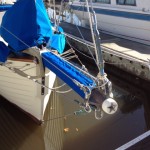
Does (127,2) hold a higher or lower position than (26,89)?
→ higher

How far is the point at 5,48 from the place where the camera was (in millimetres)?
5992

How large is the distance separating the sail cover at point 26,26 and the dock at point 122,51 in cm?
357

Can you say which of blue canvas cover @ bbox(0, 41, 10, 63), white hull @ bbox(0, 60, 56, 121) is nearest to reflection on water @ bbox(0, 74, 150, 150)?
white hull @ bbox(0, 60, 56, 121)

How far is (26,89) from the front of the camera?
6434 mm

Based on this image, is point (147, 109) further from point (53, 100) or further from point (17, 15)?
point (17, 15)

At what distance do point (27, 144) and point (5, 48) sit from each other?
88.4 inches

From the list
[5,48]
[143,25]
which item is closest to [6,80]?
[5,48]

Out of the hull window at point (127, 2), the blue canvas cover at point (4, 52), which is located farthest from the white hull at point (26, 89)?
the hull window at point (127, 2)

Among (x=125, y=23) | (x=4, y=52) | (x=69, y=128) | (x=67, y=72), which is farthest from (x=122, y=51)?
(x=67, y=72)

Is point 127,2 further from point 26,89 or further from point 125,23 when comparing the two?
point 26,89

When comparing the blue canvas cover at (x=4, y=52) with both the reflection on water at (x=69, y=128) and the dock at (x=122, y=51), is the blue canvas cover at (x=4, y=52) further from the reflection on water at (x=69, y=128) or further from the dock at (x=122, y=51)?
the dock at (x=122, y=51)

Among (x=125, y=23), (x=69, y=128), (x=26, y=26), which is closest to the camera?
(x=26, y=26)

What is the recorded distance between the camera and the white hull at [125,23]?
10.2 metres

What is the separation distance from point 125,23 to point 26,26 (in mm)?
6021
